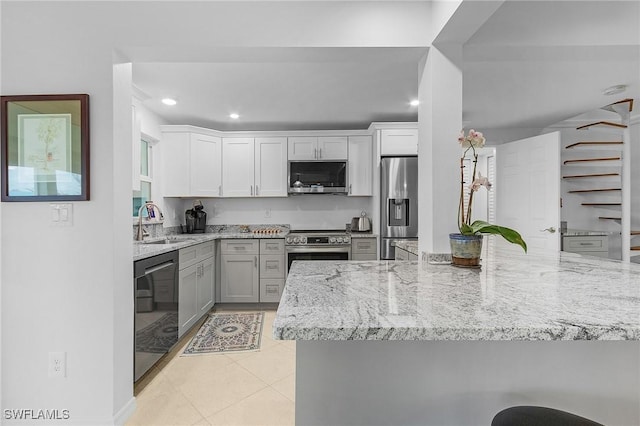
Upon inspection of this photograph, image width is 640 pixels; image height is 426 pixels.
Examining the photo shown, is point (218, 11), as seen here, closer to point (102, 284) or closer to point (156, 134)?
point (102, 284)

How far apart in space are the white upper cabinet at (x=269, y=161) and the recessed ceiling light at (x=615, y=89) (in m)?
3.39

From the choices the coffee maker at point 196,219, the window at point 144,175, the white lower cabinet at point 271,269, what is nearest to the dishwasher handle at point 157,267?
the window at point 144,175

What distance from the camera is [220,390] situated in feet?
6.86

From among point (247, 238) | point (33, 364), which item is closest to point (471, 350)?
point (33, 364)

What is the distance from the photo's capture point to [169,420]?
179 cm

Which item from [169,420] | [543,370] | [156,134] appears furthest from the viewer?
[156,134]

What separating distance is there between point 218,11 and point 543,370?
6.96ft

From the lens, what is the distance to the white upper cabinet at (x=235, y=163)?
4090mm

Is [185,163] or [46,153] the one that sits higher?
[185,163]

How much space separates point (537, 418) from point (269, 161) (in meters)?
3.73

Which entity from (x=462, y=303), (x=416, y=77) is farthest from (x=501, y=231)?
(x=416, y=77)

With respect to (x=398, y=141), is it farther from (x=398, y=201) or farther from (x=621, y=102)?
(x=621, y=102)

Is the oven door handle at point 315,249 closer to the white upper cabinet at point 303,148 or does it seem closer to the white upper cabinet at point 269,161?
the white upper cabinet at point 269,161

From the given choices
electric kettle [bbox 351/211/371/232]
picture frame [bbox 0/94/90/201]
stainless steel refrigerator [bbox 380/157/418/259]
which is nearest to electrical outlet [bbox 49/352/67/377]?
picture frame [bbox 0/94/90/201]
